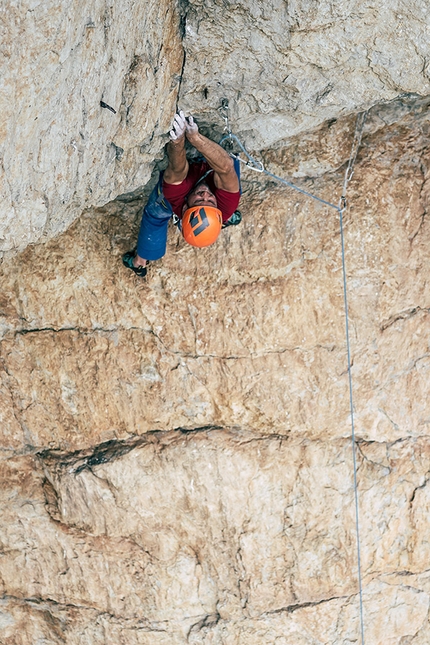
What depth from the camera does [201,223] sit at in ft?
15.6

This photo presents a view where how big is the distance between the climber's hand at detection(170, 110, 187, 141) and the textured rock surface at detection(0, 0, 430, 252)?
6 centimetres

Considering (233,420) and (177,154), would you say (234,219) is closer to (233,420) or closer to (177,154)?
(177,154)

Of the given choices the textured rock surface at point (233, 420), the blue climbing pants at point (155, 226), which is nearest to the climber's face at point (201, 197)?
the blue climbing pants at point (155, 226)

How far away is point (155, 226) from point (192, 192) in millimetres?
432

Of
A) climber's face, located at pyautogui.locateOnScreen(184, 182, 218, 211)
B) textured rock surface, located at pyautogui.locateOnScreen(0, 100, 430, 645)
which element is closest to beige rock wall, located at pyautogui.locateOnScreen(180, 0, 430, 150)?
climber's face, located at pyautogui.locateOnScreen(184, 182, 218, 211)

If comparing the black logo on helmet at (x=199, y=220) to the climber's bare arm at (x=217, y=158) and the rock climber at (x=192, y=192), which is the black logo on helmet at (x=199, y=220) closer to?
the rock climber at (x=192, y=192)

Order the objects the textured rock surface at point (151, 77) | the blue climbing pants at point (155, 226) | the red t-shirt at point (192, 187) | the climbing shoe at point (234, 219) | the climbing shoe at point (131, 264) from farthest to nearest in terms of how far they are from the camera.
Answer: the climbing shoe at point (131, 264)
the climbing shoe at point (234, 219)
the blue climbing pants at point (155, 226)
the red t-shirt at point (192, 187)
the textured rock surface at point (151, 77)

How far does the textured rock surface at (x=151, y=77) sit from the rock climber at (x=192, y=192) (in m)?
0.16

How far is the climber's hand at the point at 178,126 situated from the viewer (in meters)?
4.42

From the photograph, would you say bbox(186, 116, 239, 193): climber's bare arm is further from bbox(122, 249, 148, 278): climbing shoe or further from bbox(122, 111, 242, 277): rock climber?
bbox(122, 249, 148, 278): climbing shoe

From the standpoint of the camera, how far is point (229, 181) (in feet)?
15.7

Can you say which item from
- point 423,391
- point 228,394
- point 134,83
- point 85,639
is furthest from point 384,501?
point 134,83

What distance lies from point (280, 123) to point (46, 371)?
2941 mm

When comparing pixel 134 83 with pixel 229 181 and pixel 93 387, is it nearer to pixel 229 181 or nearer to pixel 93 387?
pixel 229 181
